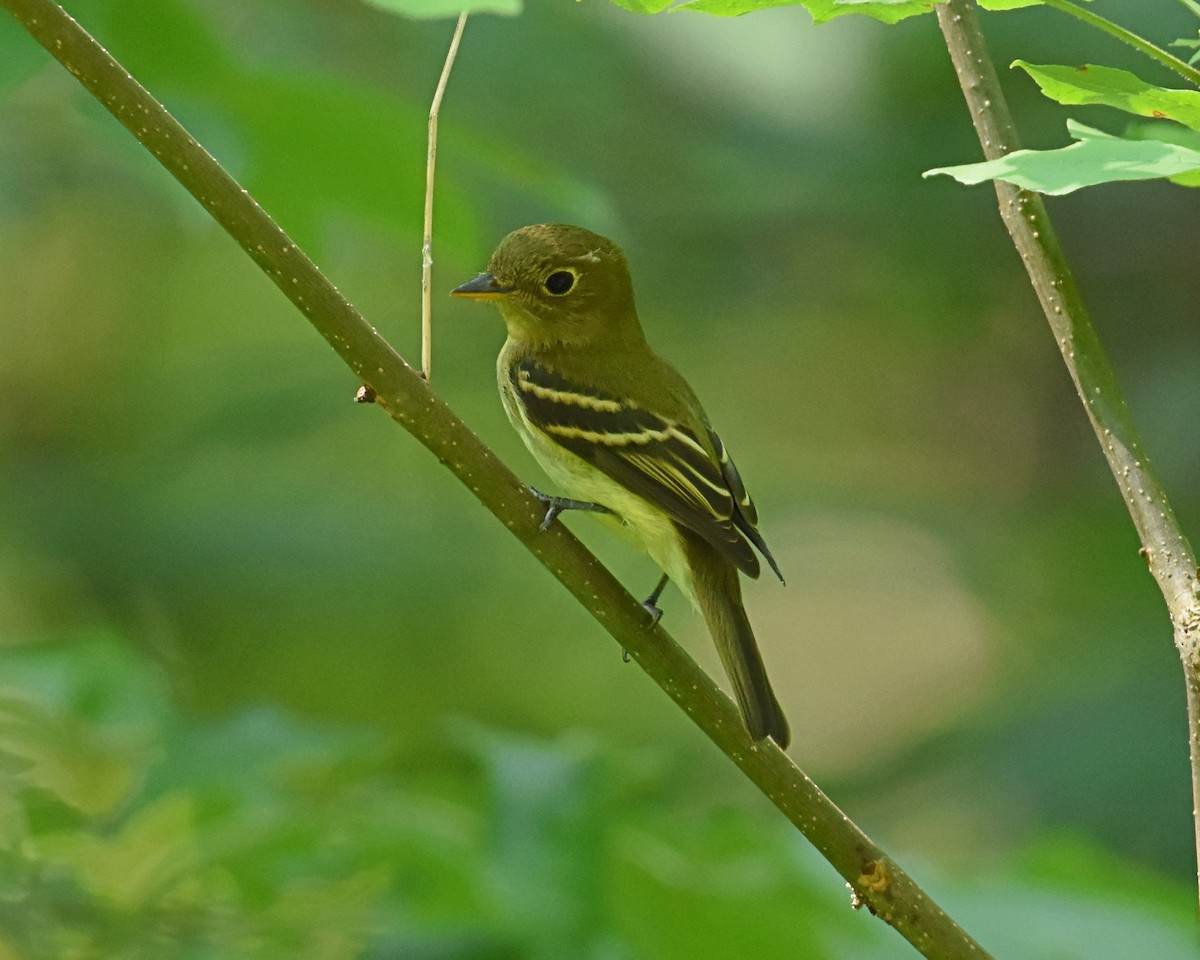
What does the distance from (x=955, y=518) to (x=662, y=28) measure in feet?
10.6

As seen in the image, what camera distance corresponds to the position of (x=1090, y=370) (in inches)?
76.6

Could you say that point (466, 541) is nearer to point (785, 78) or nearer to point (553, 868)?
point (785, 78)

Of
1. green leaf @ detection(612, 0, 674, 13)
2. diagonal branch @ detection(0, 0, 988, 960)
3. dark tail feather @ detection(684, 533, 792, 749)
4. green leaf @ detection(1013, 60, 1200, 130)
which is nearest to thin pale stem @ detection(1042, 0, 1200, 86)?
green leaf @ detection(1013, 60, 1200, 130)

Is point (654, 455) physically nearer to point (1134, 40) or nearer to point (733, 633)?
point (733, 633)

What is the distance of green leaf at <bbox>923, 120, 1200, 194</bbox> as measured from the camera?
1.31 metres

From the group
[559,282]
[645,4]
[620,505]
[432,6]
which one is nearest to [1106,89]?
[645,4]

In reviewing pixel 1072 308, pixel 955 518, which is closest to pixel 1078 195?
pixel 955 518

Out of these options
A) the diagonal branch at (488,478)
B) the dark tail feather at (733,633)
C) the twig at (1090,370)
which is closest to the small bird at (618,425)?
the dark tail feather at (733,633)

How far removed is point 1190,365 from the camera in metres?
5.54

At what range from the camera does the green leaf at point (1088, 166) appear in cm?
131

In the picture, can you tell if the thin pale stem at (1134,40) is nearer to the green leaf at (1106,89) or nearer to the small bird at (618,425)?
the green leaf at (1106,89)

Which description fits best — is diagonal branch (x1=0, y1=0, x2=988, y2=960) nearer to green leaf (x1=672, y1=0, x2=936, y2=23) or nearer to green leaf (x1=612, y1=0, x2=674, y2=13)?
green leaf (x1=612, y1=0, x2=674, y2=13)

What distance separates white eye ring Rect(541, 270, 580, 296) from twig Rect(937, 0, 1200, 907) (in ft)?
4.13

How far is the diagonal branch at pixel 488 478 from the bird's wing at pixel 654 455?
1.91ft
